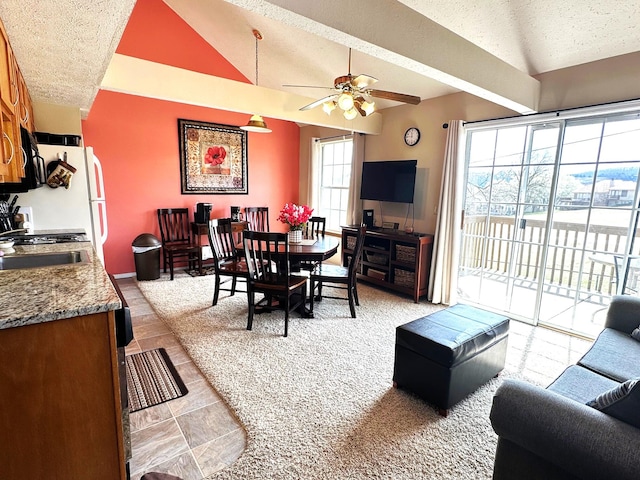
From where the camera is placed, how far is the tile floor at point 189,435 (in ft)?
5.43

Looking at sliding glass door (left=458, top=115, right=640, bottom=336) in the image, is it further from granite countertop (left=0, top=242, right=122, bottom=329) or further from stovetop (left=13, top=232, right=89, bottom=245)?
stovetop (left=13, top=232, right=89, bottom=245)

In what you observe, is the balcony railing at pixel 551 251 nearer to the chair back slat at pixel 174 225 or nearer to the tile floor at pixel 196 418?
the tile floor at pixel 196 418

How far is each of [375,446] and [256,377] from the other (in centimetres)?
99

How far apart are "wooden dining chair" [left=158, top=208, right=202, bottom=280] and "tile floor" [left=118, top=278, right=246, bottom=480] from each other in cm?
281

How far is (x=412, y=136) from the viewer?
436cm

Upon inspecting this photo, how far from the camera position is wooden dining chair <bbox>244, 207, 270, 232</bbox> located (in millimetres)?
5778

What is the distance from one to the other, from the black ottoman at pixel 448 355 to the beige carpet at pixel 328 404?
0.38 feet

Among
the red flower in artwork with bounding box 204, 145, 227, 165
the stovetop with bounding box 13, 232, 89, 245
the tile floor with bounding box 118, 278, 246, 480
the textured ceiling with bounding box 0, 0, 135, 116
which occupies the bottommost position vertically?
the tile floor with bounding box 118, 278, 246, 480

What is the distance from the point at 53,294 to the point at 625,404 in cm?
212

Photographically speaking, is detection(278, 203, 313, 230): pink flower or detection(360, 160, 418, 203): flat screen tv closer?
detection(278, 203, 313, 230): pink flower

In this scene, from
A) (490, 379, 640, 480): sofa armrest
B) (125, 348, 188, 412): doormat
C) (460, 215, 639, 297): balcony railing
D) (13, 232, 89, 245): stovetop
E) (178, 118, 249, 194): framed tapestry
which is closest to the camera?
(490, 379, 640, 480): sofa armrest

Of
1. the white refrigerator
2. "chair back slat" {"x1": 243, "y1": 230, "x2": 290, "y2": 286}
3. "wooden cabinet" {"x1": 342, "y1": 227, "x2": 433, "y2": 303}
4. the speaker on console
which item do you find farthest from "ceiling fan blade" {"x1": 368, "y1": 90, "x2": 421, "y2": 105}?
the white refrigerator

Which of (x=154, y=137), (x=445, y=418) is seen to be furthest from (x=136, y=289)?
(x=445, y=418)

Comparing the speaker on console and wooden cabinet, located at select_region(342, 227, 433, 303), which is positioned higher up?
the speaker on console
